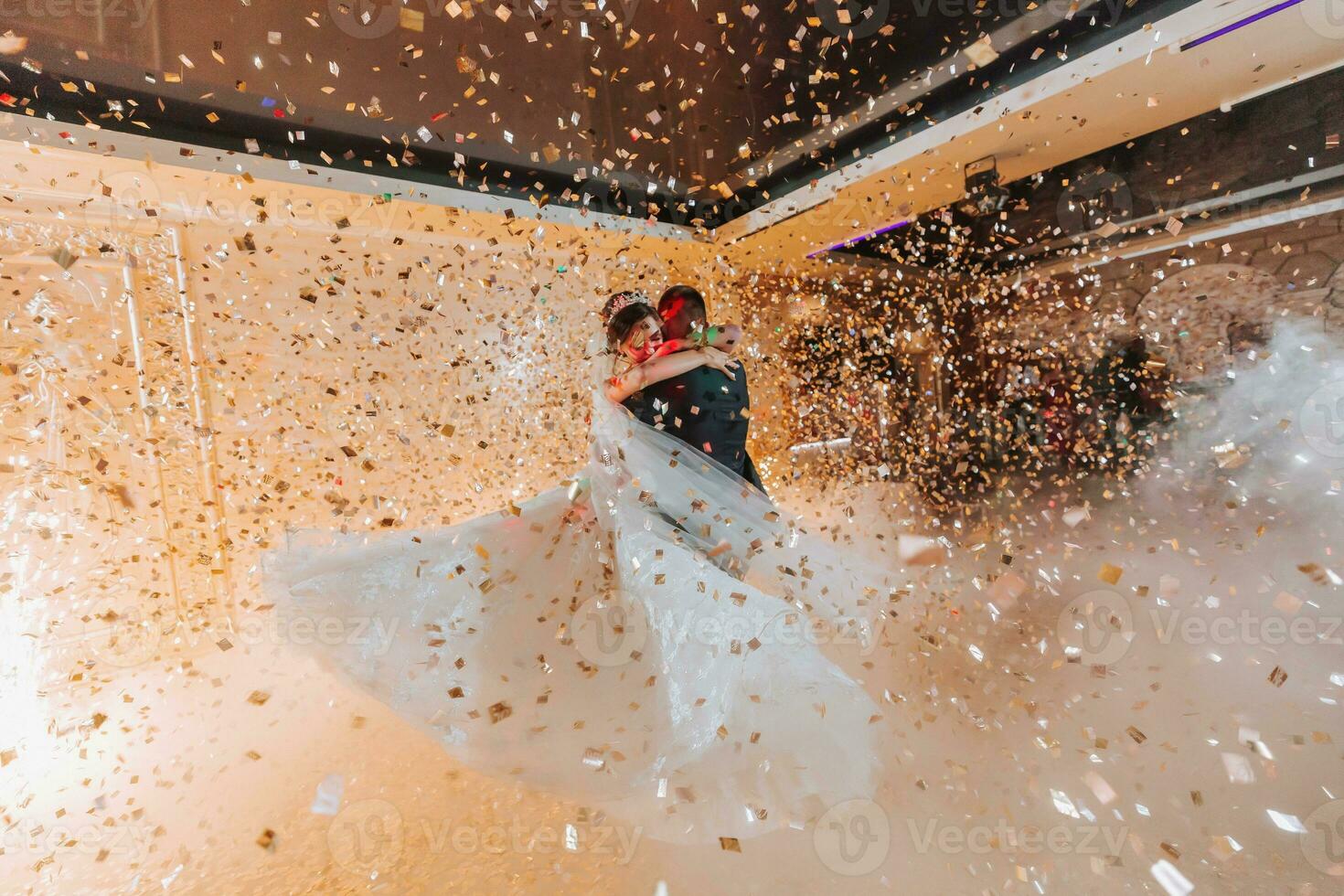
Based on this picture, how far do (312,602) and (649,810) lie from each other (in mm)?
915

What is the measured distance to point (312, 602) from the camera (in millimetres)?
1487

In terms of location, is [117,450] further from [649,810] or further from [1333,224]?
[1333,224]

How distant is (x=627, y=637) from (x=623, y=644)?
0.7 inches

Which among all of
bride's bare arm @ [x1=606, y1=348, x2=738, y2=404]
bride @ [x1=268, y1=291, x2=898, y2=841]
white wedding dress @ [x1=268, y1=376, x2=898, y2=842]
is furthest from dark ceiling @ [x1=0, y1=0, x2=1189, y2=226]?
white wedding dress @ [x1=268, y1=376, x2=898, y2=842]

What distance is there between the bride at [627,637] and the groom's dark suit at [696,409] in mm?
55

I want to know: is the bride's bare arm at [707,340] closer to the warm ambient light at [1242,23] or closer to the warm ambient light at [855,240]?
the warm ambient light at [1242,23]

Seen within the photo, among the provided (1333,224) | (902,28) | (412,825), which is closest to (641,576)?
(412,825)

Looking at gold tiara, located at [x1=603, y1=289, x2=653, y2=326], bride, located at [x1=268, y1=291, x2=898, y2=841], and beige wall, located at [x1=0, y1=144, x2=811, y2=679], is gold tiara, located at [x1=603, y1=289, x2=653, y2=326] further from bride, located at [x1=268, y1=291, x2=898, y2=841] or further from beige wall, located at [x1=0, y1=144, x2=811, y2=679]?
beige wall, located at [x1=0, y1=144, x2=811, y2=679]

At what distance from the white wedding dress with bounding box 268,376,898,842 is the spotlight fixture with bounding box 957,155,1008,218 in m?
2.61

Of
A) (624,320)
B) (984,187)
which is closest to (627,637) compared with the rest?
(624,320)

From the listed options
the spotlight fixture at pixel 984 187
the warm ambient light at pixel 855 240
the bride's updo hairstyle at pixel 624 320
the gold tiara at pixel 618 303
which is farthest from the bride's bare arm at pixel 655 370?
the warm ambient light at pixel 855 240

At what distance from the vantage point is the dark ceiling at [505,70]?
7.52 feet

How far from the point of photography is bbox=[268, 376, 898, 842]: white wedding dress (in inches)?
50.0

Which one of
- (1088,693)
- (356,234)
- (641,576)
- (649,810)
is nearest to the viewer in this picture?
(649,810)
